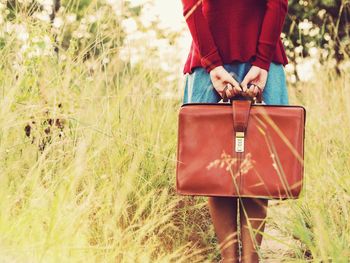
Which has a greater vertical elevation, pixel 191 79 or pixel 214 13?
pixel 214 13

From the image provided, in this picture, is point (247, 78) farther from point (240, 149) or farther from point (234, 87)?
point (240, 149)

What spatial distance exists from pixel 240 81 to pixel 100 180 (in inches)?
30.9

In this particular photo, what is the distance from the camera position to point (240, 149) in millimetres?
2537

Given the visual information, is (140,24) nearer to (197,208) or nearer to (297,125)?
(197,208)

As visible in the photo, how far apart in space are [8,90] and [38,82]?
0.28 metres

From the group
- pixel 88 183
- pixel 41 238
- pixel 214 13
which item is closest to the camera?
pixel 41 238

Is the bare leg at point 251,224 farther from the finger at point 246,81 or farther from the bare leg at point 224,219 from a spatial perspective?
the finger at point 246,81

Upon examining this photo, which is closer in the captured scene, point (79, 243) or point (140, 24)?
point (79, 243)

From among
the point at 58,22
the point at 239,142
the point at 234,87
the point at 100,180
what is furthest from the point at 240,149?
the point at 58,22

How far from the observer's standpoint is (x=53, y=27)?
351 centimetres

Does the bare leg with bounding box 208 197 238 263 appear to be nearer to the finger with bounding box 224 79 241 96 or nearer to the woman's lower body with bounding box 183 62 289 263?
the woman's lower body with bounding box 183 62 289 263

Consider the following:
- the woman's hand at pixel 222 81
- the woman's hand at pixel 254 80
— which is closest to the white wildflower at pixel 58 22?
the woman's hand at pixel 222 81

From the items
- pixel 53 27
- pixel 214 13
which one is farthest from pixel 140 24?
pixel 214 13

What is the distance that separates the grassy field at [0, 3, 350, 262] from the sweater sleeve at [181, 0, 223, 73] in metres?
0.45
